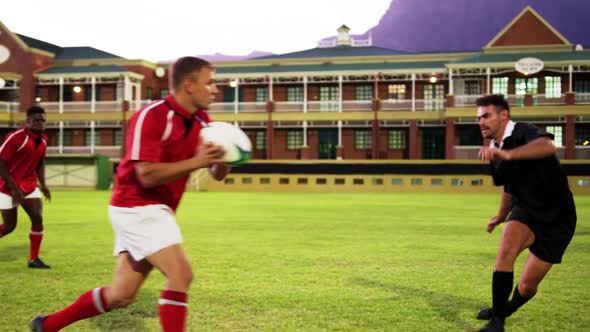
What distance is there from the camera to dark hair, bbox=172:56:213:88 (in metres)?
3.96

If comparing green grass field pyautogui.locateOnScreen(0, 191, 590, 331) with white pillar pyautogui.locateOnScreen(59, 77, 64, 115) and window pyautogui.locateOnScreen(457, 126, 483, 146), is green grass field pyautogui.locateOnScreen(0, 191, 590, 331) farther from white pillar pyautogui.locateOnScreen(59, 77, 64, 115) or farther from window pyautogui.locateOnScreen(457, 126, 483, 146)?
white pillar pyautogui.locateOnScreen(59, 77, 64, 115)

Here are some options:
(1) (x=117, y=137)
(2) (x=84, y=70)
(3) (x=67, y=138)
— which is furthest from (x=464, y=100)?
(3) (x=67, y=138)

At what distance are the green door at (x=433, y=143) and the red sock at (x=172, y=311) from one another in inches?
1645

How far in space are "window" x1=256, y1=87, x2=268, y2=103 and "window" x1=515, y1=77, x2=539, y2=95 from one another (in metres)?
18.4

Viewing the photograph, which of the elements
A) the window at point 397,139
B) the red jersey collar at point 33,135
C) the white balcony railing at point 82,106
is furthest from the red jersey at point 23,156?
the white balcony railing at point 82,106

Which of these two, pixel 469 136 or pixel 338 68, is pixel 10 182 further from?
pixel 338 68

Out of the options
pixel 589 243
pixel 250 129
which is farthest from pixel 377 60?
pixel 589 243

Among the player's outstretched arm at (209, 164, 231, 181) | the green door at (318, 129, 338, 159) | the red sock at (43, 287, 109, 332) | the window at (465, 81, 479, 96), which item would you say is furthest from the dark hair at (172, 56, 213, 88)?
the window at (465, 81, 479, 96)

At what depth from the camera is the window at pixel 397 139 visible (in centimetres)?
4534

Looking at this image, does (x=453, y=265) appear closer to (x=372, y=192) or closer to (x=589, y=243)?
(x=589, y=243)

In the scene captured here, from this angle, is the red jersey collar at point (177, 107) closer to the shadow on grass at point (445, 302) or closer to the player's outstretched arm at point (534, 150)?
the player's outstretched arm at point (534, 150)

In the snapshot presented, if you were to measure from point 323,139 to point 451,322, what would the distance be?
4115 centimetres

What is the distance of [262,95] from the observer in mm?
49531

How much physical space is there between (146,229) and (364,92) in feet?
146
